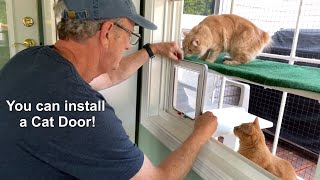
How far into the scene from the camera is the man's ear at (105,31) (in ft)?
2.09

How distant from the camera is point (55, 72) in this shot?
58 cm

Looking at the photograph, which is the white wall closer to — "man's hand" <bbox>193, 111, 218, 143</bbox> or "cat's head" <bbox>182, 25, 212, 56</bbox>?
"cat's head" <bbox>182, 25, 212, 56</bbox>

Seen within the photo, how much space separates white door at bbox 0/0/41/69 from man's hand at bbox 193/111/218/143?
4.24 ft

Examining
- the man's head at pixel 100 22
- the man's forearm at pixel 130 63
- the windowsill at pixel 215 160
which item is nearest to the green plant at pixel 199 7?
the man's forearm at pixel 130 63

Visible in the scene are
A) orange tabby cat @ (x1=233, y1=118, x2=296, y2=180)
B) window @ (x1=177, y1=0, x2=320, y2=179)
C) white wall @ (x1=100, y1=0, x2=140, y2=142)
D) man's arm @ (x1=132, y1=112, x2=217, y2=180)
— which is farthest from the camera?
window @ (x1=177, y1=0, x2=320, y2=179)

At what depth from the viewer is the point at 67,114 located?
1.80ft

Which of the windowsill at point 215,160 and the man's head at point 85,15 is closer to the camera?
the man's head at point 85,15

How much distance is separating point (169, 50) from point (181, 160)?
512 mm

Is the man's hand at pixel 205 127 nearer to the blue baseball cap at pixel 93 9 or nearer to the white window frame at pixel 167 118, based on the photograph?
the white window frame at pixel 167 118

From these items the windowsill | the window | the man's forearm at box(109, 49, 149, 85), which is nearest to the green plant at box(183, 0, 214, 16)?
the window

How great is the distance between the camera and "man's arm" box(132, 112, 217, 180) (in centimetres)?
64

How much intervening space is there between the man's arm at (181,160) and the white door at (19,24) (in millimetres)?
1313

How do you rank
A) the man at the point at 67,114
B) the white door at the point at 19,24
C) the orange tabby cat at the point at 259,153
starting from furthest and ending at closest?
1. the white door at the point at 19,24
2. the orange tabby cat at the point at 259,153
3. the man at the point at 67,114

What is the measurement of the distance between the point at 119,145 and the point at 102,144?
0.14 ft
